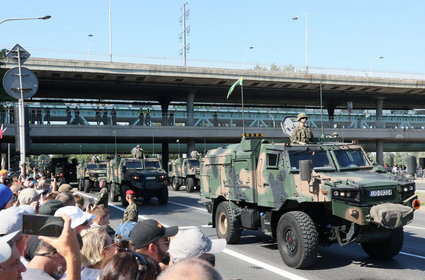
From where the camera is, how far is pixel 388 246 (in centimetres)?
865

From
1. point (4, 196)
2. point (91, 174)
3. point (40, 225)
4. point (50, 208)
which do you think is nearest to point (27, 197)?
point (50, 208)

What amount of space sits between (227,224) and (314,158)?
106 inches

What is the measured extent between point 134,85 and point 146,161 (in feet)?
64.9

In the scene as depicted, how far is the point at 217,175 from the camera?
11.7 m

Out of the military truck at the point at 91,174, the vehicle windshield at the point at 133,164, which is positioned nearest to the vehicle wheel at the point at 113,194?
the vehicle windshield at the point at 133,164

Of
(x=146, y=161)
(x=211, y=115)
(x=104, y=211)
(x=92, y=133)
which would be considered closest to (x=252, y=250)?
(x=104, y=211)

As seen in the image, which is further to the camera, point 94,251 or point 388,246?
point 388,246

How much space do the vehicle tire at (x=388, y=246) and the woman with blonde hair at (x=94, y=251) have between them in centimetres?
612

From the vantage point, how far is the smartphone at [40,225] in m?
2.63

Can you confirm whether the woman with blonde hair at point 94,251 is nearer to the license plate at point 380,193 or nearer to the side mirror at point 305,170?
the side mirror at point 305,170

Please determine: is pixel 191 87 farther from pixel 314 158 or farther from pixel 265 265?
pixel 265 265

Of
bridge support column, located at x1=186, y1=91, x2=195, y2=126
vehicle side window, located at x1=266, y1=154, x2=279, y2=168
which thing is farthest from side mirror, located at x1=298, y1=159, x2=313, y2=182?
bridge support column, located at x1=186, y1=91, x2=195, y2=126

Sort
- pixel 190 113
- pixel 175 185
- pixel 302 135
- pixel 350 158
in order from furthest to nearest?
pixel 190 113 → pixel 175 185 → pixel 302 135 → pixel 350 158

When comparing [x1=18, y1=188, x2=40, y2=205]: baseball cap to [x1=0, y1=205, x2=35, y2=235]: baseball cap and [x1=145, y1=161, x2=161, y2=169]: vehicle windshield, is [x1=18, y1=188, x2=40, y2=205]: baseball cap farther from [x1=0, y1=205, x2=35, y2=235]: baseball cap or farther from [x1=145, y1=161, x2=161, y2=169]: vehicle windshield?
[x1=145, y1=161, x2=161, y2=169]: vehicle windshield
